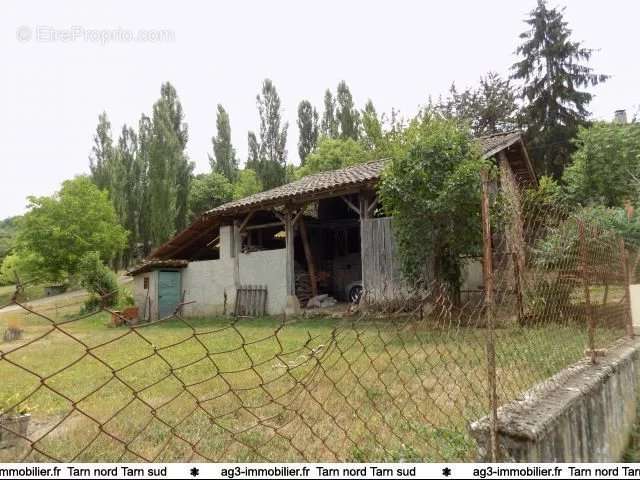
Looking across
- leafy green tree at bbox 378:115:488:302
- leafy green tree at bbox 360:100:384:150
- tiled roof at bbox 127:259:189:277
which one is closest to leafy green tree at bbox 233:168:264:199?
leafy green tree at bbox 360:100:384:150

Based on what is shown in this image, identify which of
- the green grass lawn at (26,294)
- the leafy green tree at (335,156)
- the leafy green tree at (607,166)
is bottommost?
the green grass lawn at (26,294)

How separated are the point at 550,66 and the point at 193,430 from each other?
2549 centimetres

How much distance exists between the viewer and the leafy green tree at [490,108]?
22.8 m

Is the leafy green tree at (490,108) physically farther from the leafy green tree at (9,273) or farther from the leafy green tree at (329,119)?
the leafy green tree at (9,273)

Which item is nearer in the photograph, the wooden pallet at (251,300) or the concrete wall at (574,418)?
the concrete wall at (574,418)

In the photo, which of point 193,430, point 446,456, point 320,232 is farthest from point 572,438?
point 320,232

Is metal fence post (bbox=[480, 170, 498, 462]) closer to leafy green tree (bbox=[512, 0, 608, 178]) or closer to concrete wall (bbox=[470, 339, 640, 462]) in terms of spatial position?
concrete wall (bbox=[470, 339, 640, 462])

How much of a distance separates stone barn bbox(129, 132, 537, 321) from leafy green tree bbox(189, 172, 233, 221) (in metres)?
16.1

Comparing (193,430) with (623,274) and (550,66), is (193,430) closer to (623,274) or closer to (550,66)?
(623,274)

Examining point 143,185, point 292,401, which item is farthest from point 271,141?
point 292,401

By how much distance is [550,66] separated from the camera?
2255 centimetres

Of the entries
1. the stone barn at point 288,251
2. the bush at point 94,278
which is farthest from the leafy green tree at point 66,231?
the stone barn at point 288,251

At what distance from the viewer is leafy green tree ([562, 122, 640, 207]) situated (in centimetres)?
1612

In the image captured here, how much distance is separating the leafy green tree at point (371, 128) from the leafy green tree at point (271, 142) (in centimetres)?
564
